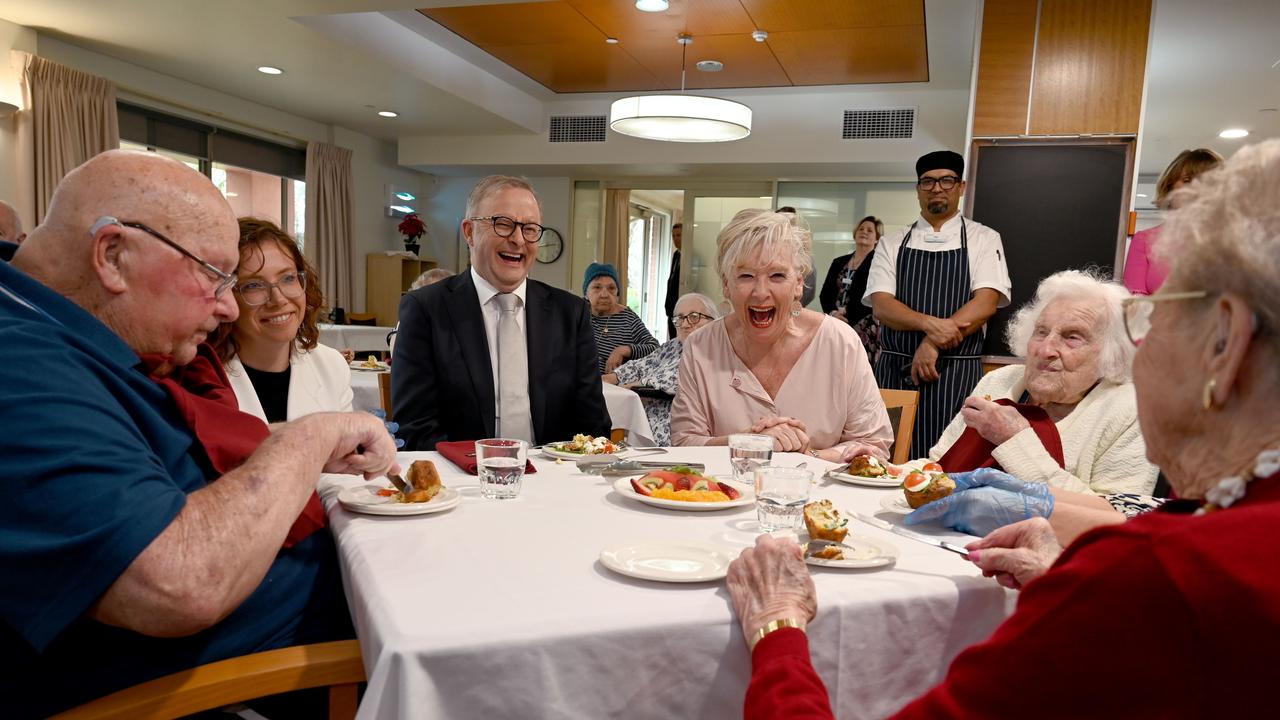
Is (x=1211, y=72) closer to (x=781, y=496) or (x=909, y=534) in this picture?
(x=909, y=534)

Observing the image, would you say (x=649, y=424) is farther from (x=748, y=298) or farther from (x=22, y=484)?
(x=22, y=484)

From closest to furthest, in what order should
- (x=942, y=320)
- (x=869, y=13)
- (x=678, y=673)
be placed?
(x=678, y=673) < (x=942, y=320) < (x=869, y=13)

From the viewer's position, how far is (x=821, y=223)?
9219mm

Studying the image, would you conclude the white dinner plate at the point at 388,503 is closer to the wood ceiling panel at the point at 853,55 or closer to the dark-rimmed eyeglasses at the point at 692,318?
the dark-rimmed eyeglasses at the point at 692,318

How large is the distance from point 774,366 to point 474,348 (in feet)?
3.17

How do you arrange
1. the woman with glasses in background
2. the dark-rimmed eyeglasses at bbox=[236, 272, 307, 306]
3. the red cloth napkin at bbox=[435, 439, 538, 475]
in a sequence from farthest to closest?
the woman with glasses in background, the dark-rimmed eyeglasses at bbox=[236, 272, 307, 306], the red cloth napkin at bbox=[435, 439, 538, 475]

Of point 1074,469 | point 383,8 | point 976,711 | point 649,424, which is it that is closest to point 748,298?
point 1074,469

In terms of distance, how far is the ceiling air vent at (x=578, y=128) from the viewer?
9.03m

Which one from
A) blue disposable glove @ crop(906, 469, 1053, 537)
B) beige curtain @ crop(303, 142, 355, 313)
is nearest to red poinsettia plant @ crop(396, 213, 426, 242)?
beige curtain @ crop(303, 142, 355, 313)

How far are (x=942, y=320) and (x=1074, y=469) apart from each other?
2.01 metres

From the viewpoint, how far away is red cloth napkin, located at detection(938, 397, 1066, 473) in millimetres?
1928

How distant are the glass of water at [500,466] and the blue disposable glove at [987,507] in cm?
72

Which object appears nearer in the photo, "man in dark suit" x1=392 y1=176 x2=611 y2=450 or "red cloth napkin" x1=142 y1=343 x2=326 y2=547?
"red cloth napkin" x1=142 y1=343 x2=326 y2=547

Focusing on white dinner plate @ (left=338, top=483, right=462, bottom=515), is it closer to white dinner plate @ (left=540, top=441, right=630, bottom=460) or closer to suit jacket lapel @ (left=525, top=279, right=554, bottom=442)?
white dinner plate @ (left=540, top=441, right=630, bottom=460)
